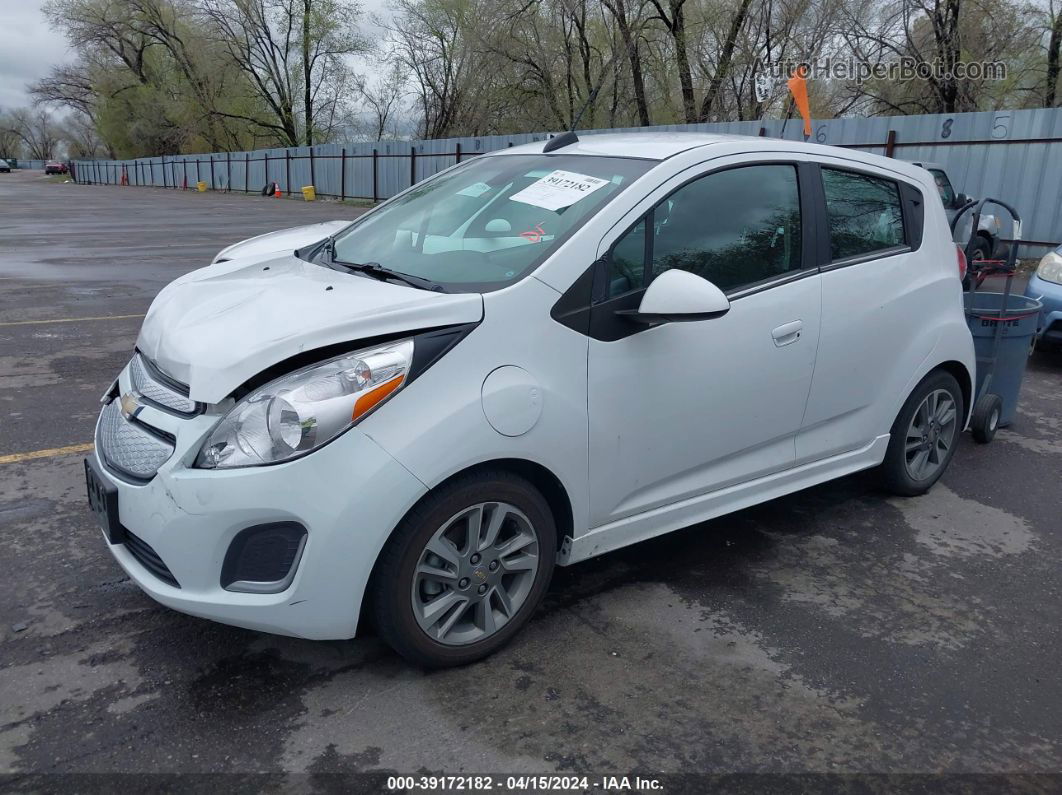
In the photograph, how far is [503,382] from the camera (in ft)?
9.02

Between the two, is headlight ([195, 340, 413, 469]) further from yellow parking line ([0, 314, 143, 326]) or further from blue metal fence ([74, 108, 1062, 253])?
yellow parking line ([0, 314, 143, 326])

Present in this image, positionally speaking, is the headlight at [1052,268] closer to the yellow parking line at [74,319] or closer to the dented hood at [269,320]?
the dented hood at [269,320]

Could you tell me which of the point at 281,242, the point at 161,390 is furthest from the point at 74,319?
the point at 161,390

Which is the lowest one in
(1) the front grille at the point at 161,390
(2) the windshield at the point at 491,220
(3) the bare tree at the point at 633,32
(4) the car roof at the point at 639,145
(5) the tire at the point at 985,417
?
(5) the tire at the point at 985,417

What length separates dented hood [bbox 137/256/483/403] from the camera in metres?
2.59

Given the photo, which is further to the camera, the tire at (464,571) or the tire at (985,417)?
the tire at (985,417)

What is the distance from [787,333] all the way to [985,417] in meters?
2.50

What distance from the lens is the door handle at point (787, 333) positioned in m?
3.47

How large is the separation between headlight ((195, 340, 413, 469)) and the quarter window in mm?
923

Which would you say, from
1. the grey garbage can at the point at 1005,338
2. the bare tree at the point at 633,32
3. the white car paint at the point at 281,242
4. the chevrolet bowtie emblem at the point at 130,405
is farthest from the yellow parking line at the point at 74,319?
the bare tree at the point at 633,32

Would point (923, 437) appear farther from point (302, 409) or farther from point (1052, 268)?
point (1052, 268)

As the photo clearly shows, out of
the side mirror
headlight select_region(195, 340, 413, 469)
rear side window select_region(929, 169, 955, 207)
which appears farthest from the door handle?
rear side window select_region(929, 169, 955, 207)

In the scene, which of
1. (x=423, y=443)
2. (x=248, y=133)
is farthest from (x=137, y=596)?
(x=248, y=133)

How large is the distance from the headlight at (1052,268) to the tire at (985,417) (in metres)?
2.68
